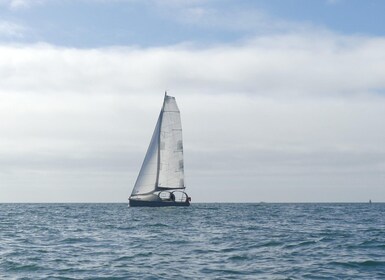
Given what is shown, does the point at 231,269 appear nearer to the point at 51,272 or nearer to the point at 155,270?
the point at 155,270

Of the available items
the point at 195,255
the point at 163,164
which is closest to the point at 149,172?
the point at 163,164

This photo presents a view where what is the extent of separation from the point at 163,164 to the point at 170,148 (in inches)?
119

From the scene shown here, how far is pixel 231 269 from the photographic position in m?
23.7

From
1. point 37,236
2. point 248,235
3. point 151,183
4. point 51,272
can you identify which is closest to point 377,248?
point 248,235

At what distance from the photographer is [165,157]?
9394 centimetres

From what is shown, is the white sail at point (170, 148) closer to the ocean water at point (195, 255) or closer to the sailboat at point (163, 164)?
the sailboat at point (163, 164)

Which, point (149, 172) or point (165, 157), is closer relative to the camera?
point (165, 157)

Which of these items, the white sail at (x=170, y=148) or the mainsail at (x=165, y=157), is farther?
the mainsail at (x=165, y=157)

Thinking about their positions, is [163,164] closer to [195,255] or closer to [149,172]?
[149,172]

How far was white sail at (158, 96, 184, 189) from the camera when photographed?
9231 centimetres

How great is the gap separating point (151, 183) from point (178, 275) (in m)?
72.6

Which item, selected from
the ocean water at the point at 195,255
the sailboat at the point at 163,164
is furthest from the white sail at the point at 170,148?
the ocean water at the point at 195,255

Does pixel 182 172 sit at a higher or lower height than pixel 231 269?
higher

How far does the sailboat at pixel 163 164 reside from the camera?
303 feet
